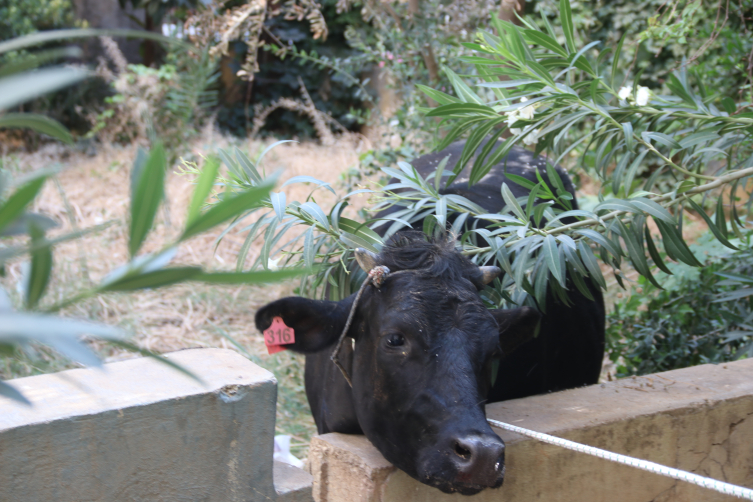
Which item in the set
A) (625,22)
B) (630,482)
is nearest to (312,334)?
(630,482)

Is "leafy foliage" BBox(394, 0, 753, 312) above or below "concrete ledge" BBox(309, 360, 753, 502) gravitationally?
above

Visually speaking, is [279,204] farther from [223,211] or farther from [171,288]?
[223,211]

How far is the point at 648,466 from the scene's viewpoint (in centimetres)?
157

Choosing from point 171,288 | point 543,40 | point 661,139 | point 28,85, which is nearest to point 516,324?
point 661,139

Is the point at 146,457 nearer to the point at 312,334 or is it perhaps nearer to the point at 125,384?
the point at 125,384

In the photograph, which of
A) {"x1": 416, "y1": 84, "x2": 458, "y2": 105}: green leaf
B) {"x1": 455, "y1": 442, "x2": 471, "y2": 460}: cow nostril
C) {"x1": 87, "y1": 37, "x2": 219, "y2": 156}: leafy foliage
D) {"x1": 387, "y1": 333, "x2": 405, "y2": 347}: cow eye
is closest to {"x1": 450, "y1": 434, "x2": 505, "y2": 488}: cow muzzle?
{"x1": 455, "y1": 442, "x2": 471, "y2": 460}: cow nostril

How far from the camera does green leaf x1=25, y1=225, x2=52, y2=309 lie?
1.71ft

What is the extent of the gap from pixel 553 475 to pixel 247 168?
5.13 feet

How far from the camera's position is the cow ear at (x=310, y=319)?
7.13 feet

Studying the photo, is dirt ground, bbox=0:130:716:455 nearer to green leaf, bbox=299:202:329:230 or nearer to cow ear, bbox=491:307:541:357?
green leaf, bbox=299:202:329:230

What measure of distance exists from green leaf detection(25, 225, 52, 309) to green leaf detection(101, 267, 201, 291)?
0.07 metres

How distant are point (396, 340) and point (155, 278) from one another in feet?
5.03

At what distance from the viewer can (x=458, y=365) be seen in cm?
192

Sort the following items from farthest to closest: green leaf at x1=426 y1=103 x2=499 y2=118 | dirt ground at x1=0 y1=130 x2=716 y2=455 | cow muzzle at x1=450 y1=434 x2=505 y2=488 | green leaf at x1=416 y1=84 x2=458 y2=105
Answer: dirt ground at x1=0 y1=130 x2=716 y2=455, green leaf at x1=416 y1=84 x2=458 y2=105, green leaf at x1=426 y1=103 x2=499 y2=118, cow muzzle at x1=450 y1=434 x2=505 y2=488
